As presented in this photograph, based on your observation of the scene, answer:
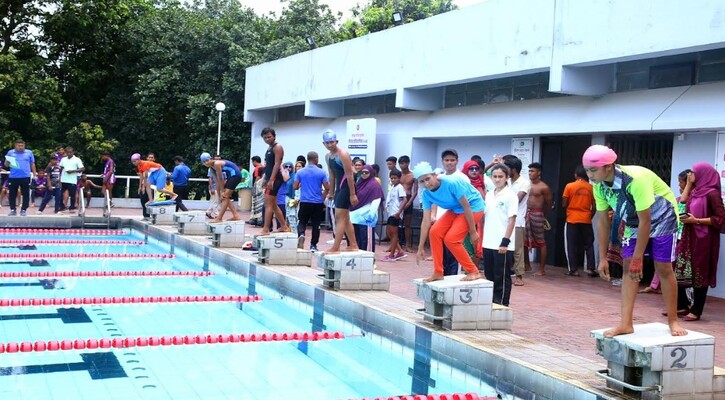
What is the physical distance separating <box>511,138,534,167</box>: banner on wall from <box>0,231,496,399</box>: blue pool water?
5.42 meters

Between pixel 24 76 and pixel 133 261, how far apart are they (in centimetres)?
1539

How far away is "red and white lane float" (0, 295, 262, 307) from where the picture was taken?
8.62 m

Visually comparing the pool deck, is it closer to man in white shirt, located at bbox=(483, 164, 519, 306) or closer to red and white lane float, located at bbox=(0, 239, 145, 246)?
man in white shirt, located at bbox=(483, 164, 519, 306)

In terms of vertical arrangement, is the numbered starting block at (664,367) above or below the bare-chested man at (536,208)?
below

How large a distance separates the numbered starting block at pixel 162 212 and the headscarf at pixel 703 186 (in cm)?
1200

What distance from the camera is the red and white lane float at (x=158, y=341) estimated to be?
659 cm

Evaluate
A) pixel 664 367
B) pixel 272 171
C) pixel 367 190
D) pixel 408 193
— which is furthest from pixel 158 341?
pixel 408 193

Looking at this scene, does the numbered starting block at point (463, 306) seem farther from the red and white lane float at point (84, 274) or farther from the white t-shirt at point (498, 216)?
the red and white lane float at point (84, 274)

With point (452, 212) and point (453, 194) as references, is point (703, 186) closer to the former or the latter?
point (452, 212)

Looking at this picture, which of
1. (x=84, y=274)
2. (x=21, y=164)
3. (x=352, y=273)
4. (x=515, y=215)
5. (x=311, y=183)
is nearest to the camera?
(x=515, y=215)

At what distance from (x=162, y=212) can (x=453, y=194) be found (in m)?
11.5

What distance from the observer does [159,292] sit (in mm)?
10016

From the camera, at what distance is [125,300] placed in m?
9.01

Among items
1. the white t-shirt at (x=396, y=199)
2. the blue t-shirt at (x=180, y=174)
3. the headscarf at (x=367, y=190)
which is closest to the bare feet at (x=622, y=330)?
the headscarf at (x=367, y=190)
